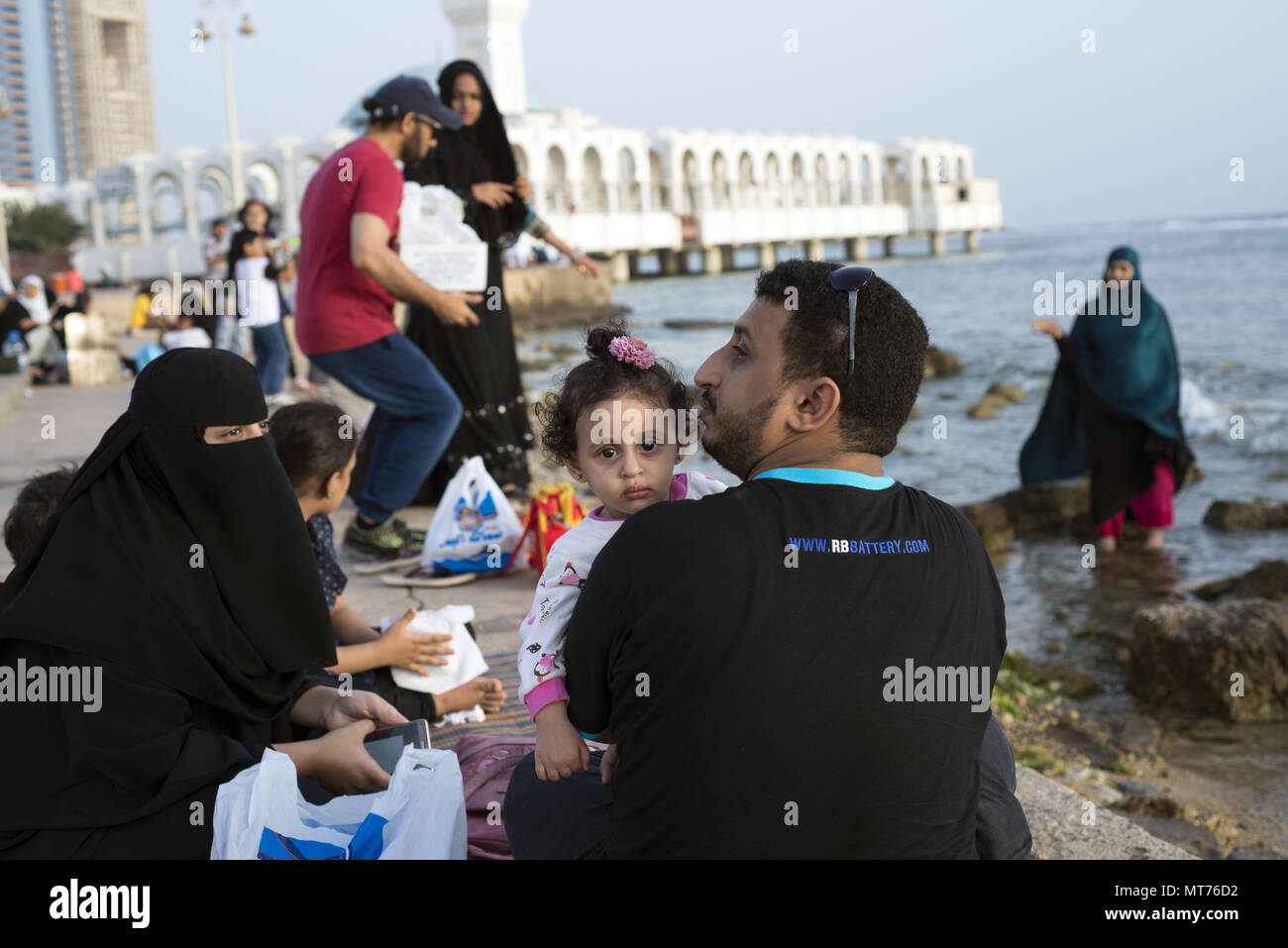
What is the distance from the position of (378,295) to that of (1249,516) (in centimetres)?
559

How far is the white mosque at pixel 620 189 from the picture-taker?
45750mm

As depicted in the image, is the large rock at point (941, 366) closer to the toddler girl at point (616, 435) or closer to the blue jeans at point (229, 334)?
the blue jeans at point (229, 334)

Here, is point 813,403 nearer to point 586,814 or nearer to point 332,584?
point 586,814

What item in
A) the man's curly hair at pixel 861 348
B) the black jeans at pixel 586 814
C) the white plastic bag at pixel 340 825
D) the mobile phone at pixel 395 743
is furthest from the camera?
the mobile phone at pixel 395 743

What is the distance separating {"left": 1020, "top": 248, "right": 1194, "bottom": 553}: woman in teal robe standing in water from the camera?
20.7 feet

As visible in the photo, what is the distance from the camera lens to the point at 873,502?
4.90 feet

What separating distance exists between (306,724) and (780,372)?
4.67 feet

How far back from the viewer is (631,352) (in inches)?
85.4

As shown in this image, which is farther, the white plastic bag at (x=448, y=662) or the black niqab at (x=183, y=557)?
the white plastic bag at (x=448, y=662)

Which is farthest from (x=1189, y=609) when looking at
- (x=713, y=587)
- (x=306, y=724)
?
(x=713, y=587)

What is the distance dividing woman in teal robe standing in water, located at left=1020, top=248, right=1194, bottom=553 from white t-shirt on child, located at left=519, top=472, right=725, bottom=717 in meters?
4.67

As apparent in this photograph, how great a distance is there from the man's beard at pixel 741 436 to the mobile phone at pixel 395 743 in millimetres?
1006

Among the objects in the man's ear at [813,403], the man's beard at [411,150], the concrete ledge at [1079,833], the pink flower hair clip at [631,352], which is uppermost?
the man's beard at [411,150]

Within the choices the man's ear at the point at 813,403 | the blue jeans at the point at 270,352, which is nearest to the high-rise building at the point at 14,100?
the blue jeans at the point at 270,352
